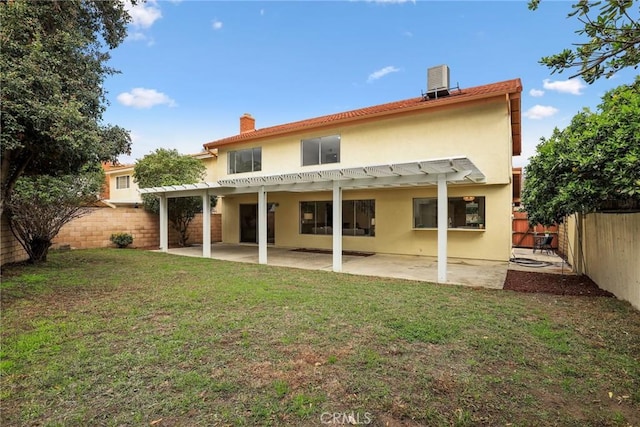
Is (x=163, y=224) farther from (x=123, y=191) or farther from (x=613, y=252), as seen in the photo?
(x=613, y=252)

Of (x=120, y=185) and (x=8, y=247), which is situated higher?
(x=120, y=185)

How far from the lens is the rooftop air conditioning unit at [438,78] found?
12.8m

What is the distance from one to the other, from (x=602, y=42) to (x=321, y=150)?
1242cm

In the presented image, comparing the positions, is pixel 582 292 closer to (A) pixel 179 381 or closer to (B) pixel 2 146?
(A) pixel 179 381

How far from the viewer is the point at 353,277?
8492 mm

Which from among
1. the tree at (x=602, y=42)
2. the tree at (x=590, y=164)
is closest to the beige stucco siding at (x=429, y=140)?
the tree at (x=590, y=164)

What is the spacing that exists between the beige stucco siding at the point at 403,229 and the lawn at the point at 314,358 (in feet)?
16.1

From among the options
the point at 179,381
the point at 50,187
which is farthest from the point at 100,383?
the point at 50,187

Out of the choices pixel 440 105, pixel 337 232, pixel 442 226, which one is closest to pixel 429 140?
pixel 440 105

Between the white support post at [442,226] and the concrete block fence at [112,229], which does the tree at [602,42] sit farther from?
the concrete block fence at [112,229]

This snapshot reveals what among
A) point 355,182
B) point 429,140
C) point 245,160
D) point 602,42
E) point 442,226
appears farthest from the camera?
point 245,160

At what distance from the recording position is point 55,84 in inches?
237

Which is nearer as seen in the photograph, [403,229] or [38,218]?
[38,218]

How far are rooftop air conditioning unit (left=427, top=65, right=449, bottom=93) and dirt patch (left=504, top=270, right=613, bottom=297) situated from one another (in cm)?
784
